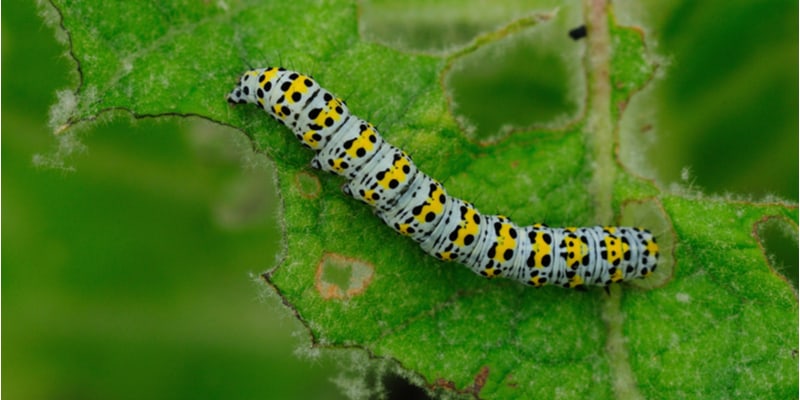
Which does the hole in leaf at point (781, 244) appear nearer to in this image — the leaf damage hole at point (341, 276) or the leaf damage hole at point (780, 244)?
the leaf damage hole at point (780, 244)

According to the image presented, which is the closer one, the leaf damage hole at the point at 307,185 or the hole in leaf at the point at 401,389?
the leaf damage hole at the point at 307,185

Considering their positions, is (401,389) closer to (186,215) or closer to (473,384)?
(473,384)

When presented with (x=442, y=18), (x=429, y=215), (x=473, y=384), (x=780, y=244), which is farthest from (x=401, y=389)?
(x=780, y=244)

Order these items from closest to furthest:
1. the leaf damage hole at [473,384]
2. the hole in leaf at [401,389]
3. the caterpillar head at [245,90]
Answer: the caterpillar head at [245,90], the leaf damage hole at [473,384], the hole in leaf at [401,389]

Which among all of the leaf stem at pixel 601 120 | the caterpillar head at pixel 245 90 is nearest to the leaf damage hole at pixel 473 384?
the leaf stem at pixel 601 120

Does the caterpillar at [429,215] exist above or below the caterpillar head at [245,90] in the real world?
below

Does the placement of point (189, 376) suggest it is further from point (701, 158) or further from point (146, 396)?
point (701, 158)
